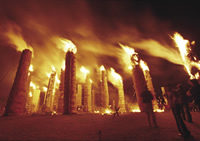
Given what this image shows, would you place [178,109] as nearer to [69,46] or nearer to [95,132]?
[95,132]

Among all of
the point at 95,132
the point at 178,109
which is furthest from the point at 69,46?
the point at 178,109

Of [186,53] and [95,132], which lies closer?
[95,132]

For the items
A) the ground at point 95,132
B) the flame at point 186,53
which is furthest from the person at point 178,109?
the flame at point 186,53

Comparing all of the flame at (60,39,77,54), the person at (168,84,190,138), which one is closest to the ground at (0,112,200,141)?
the person at (168,84,190,138)

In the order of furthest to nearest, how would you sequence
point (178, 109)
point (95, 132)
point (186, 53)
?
point (186, 53) < point (95, 132) < point (178, 109)

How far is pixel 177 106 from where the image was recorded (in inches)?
175

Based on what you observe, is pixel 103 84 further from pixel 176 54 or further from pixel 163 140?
pixel 163 140

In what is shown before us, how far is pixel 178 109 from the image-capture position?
4.41 metres

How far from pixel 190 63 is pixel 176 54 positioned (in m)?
4.38

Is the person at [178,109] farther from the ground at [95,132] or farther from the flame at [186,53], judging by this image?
the flame at [186,53]

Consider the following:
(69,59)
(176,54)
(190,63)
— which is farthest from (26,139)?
(176,54)

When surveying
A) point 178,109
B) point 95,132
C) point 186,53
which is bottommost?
point 95,132

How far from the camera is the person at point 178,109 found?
419cm

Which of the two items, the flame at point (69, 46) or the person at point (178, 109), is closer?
the person at point (178, 109)
